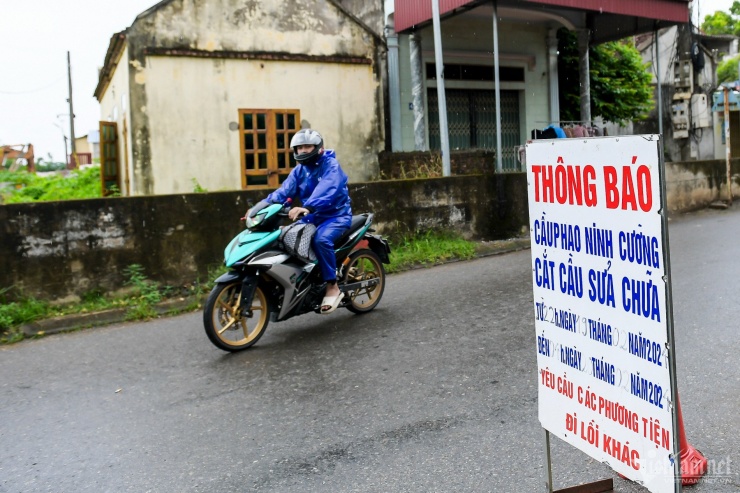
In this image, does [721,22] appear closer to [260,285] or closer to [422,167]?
[422,167]

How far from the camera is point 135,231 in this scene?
836cm

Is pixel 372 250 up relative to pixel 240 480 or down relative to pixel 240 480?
up

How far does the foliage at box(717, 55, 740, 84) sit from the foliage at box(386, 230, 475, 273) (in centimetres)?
3070

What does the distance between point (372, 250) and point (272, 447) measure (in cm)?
356

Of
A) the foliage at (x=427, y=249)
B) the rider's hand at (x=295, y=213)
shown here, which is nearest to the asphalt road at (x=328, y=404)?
the rider's hand at (x=295, y=213)

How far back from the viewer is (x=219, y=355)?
20.0 ft

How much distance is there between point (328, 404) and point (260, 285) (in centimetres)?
179

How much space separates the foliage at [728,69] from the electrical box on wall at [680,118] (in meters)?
14.1

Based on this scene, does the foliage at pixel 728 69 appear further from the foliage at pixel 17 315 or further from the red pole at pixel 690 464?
the red pole at pixel 690 464

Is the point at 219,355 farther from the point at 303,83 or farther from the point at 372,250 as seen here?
the point at 303,83

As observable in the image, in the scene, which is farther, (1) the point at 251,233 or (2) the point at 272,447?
(1) the point at 251,233

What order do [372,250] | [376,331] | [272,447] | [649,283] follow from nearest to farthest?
[649,283] < [272,447] < [376,331] < [372,250]

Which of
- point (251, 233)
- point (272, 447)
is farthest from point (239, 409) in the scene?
point (251, 233)

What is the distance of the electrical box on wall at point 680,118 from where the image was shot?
23562 mm
